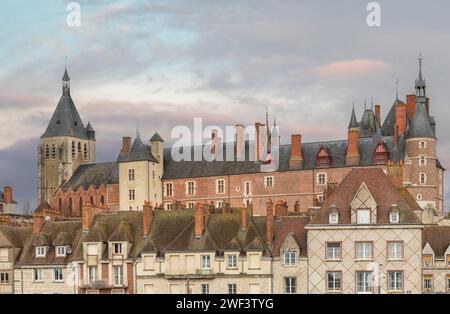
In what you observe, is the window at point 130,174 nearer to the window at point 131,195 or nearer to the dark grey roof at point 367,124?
the window at point 131,195

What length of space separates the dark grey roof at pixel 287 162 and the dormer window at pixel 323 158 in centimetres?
47

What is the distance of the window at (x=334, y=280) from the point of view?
50750 mm

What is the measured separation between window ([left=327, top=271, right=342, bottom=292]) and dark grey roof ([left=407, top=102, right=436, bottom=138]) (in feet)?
165

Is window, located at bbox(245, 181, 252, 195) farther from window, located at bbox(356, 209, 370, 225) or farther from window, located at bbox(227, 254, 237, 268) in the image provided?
window, located at bbox(356, 209, 370, 225)

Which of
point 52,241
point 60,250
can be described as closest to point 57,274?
point 60,250

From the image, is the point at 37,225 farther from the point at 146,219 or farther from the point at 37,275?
the point at 146,219

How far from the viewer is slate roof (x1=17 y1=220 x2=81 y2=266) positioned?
5675 centimetres

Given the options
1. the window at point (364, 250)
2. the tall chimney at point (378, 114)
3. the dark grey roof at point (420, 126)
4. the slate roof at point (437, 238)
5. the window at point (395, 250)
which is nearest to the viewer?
the window at point (395, 250)

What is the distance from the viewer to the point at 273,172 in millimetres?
107188

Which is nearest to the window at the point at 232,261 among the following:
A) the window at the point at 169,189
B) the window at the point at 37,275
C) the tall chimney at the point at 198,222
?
the tall chimney at the point at 198,222

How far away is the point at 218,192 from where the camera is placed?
11094 cm

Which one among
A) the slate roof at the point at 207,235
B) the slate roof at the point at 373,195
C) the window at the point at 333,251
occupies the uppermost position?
the slate roof at the point at 373,195

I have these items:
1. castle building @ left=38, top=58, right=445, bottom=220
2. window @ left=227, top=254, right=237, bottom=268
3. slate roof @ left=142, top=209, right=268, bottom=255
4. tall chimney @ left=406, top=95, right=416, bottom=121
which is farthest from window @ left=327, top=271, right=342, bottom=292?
tall chimney @ left=406, top=95, right=416, bottom=121

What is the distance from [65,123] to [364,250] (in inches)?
4035
